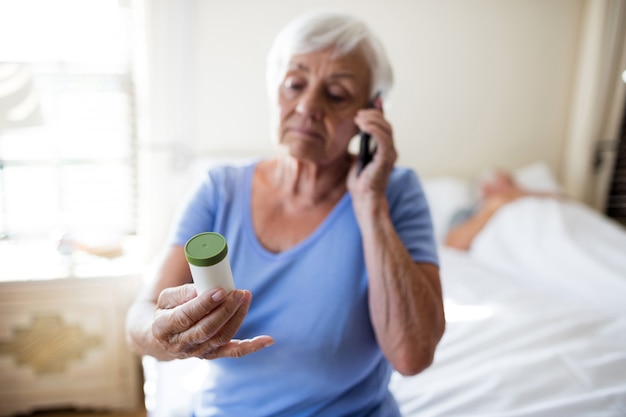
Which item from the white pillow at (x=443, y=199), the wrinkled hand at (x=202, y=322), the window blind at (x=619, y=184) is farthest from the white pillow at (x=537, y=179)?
the wrinkled hand at (x=202, y=322)

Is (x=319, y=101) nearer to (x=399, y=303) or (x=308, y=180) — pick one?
(x=308, y=180)

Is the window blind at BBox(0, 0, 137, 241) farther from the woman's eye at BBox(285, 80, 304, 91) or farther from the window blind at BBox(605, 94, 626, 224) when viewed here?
the window blind at BBox(605, 94, 626, 224)

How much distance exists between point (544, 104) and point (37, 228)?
2.56m

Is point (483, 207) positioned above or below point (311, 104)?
below

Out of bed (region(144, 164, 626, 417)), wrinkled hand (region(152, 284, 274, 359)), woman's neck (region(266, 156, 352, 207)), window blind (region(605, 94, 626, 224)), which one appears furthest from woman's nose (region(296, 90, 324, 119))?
window blind (region(605, 94, 626, 224))

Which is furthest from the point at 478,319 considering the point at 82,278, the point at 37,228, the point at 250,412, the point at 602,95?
the point at 602,95

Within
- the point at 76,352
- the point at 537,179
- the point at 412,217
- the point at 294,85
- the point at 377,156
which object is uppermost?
the point at 294,85

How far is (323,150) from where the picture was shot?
2.27 ft

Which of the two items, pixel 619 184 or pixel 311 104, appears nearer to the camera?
pixel 311 104

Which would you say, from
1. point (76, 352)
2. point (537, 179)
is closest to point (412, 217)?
point (76, 352)

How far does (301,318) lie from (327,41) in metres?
0.42

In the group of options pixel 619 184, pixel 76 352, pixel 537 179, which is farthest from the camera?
pixel 537 179

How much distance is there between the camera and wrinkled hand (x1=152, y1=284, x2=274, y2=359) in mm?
386

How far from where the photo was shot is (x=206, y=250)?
360 millimetres
